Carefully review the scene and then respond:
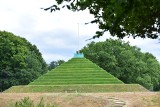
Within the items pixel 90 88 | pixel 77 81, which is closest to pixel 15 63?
pixel 77 81

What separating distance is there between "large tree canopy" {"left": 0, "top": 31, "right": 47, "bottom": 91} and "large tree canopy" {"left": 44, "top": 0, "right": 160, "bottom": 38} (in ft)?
164

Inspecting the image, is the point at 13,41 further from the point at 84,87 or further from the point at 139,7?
the point at 139,7

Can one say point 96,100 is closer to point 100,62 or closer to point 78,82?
point 78,82

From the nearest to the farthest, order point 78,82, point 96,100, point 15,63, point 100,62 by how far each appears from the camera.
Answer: point 96,100
point 78,82
point 100,62
point 15,63

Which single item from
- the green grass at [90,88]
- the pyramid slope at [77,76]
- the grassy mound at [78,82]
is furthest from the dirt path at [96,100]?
the pyramid slope at [77,76]

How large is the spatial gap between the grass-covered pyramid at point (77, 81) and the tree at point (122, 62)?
40.4 ft

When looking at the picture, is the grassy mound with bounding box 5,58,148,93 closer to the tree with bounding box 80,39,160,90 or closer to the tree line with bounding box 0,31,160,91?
the tree with bounding box 80,39,160,90

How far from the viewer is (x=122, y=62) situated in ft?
177

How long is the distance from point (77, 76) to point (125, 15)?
34.0 metres

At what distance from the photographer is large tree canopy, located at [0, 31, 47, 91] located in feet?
180

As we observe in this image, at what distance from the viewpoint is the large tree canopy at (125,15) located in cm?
365

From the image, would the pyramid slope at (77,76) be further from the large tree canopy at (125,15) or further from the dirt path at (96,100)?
the large tree canopy at (125,15)

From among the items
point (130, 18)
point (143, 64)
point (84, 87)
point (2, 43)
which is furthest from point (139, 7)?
point (2, 43)

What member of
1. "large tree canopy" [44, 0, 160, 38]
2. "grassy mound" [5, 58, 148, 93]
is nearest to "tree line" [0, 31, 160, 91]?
"grassy mound" [5, 58, 148, 93]
